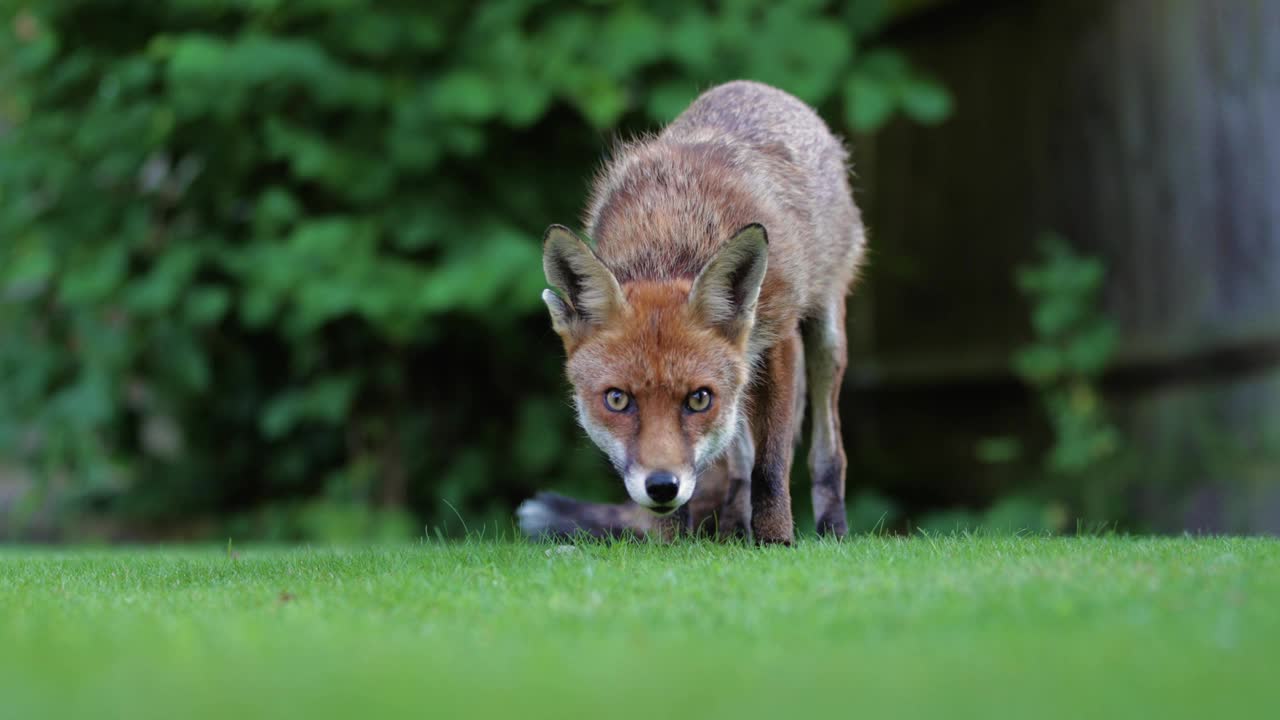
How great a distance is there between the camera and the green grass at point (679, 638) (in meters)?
2.36

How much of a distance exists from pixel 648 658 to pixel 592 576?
115cm

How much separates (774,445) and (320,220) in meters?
4.33

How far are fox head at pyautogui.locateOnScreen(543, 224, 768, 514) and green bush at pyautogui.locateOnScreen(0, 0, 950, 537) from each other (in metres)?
3.05

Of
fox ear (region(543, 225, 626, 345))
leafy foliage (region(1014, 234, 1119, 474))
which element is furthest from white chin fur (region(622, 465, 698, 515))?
leafy foliage (region(1014, 234, 1119, 474))

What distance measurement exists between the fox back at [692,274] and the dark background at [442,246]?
1913 mm

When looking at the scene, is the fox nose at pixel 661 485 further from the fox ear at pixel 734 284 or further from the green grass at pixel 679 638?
the fox ear at pixel 734 284

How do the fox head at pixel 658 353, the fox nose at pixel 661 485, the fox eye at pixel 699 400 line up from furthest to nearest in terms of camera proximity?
the fox eye at pixel 699 400 < the fox head at pixel 658 353 < the fox nose at pixel 661 485

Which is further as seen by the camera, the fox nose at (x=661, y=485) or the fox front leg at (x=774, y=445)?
the fox front leg at (x=774, y=445)

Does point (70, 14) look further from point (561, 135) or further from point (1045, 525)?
point (1045, 525)

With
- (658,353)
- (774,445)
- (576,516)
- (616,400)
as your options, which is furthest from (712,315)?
(576,516)

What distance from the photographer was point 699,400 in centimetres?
464

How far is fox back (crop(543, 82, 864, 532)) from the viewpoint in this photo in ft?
15.0

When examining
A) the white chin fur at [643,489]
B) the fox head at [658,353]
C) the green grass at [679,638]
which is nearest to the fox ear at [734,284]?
the fox head at [658,353]

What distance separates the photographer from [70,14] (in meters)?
8.87
